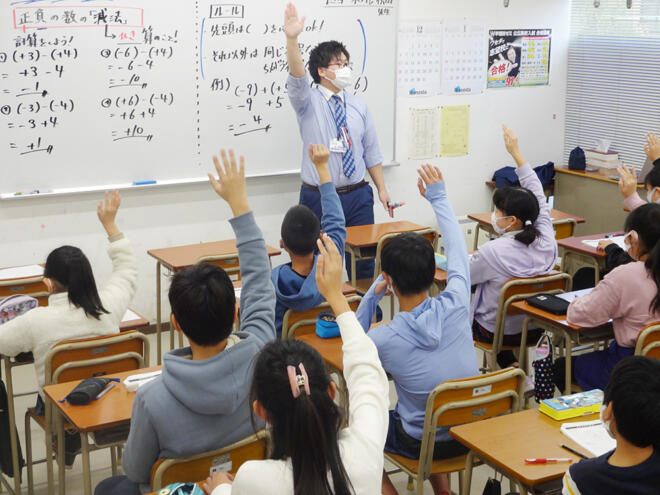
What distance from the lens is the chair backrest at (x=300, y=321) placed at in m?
3.41

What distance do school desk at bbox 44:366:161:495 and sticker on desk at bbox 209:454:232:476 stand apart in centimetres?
48

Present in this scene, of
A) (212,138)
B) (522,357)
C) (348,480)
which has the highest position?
(212,138)

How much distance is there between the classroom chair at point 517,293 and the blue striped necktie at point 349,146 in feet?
A: 6.24

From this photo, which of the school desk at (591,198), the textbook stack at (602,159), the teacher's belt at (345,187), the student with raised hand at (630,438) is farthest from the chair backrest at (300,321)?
the textbook stack at (602,159)

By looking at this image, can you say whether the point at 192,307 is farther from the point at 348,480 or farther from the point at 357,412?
the point at 348,480

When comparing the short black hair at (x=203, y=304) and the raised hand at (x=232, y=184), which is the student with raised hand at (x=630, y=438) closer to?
the short black hair at (x=203, y=304)

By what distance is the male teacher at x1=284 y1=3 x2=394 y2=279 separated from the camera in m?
5.43

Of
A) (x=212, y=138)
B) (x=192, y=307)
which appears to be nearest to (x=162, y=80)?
(x=212, y=138)

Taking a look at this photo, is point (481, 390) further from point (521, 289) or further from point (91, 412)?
point (521, 289)

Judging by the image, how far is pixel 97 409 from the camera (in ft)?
8.56

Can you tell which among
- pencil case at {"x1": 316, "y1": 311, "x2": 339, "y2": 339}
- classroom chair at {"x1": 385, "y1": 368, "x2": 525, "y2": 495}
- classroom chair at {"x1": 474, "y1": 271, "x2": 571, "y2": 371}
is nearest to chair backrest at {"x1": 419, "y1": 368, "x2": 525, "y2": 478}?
classroom chair at {"x1": 385, "y1": 368, "x2": 525, "y2": 495}

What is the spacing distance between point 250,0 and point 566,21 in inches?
123

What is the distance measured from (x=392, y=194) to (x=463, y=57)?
1.28 metres

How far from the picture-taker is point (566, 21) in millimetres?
7176
